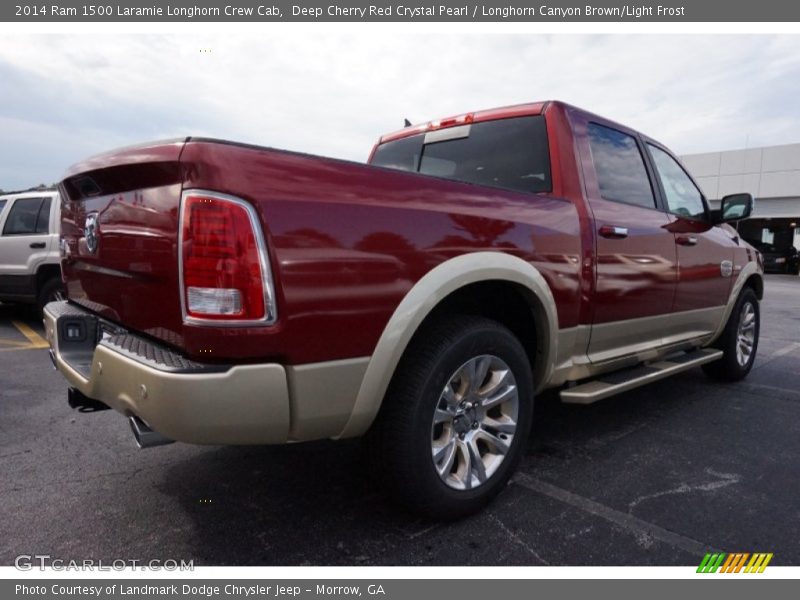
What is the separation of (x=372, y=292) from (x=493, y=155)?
167 cm

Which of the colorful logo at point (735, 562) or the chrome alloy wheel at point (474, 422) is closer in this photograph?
the colorful logo at point (735, 562)

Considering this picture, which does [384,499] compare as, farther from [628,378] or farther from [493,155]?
[493,155]

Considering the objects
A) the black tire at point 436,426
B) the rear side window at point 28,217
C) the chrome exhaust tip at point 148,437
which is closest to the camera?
the chrome exhaust tip at point 148,437

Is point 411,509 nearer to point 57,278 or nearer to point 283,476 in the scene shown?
point 283,476

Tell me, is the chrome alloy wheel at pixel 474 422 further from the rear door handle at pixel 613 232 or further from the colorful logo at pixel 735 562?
the rear door handle at pixel 613 232

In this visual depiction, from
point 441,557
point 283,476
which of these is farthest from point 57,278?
point 441,557

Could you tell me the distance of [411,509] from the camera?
2.25 metres

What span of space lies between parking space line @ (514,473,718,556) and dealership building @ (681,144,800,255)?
30.5 metres

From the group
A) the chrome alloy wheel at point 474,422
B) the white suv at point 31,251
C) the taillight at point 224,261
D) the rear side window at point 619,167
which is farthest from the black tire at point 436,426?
the white suv at point 31,251

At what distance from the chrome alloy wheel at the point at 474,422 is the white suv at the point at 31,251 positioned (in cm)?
628

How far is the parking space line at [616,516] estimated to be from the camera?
222 centimetres

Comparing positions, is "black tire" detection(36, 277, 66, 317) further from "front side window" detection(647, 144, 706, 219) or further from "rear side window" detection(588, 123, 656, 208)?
"front side window" detection(647, 144, 706, 219)

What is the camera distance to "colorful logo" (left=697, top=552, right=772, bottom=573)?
209cm

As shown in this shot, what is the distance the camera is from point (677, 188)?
13.4 ft
